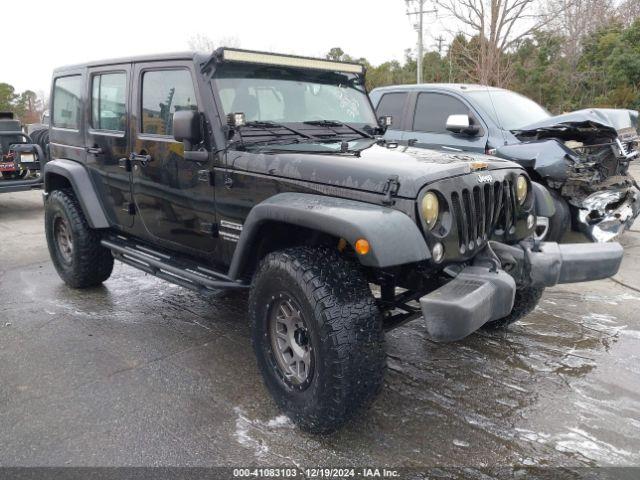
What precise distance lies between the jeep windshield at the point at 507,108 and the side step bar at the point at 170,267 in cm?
416

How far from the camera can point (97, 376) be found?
3650 mm

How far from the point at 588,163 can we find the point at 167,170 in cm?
456

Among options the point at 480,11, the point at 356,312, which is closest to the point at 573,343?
the point at 356,312

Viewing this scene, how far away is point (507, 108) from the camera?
6789 millimetres

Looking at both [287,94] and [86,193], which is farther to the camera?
[86,193]

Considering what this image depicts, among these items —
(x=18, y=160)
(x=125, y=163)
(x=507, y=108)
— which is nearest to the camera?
(x=125, y=163)

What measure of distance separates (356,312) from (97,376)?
6.43 ft

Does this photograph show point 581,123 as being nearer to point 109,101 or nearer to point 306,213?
point 306,213

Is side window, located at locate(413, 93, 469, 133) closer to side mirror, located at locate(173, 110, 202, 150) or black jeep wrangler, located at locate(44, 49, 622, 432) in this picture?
black jeep wrangler, located at locate(44, 49, 622, 432)

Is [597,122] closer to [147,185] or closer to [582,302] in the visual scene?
[582,302]

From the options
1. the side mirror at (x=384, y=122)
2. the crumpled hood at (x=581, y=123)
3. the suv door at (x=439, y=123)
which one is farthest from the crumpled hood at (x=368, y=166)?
the suv door at (x=439, y=123)

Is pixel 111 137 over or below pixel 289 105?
below

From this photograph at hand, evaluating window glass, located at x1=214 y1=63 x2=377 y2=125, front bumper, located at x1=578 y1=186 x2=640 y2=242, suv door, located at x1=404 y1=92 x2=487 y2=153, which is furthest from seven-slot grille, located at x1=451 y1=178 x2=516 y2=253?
front bumper, located at x1=578 y1=186 x2=640 y2=242

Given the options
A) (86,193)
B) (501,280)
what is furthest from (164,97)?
(501,280)
